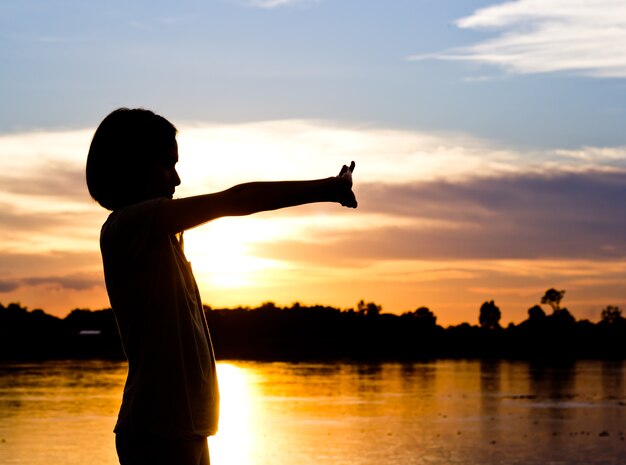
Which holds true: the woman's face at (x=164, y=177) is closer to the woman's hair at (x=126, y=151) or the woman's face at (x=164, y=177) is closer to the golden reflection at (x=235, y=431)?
the woman's hair at (x=126, y=151)

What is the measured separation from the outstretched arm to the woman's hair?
316 millimetres

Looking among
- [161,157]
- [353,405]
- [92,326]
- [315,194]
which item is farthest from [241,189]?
[92,326]

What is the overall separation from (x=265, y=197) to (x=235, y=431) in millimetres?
23167

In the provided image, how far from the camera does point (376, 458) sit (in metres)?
19.7

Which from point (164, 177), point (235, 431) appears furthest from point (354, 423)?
point (164, 177)

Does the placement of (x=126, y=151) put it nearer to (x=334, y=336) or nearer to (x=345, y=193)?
(x=345, y=193)

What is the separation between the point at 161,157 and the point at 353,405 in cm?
3309

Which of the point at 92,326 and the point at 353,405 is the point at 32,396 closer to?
the point at 353,405

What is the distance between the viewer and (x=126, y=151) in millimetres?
2969

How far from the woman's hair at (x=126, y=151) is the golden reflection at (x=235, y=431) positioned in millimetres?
14346

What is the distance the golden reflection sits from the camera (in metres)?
19.5

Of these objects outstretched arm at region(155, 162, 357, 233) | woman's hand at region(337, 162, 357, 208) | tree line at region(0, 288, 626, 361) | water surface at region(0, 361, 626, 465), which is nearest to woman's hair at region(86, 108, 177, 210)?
outstretched arm at region(155, 162, 357, 233)

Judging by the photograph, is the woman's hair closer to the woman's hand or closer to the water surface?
the woman's hand

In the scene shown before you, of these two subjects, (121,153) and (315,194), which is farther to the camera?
(121,153)
